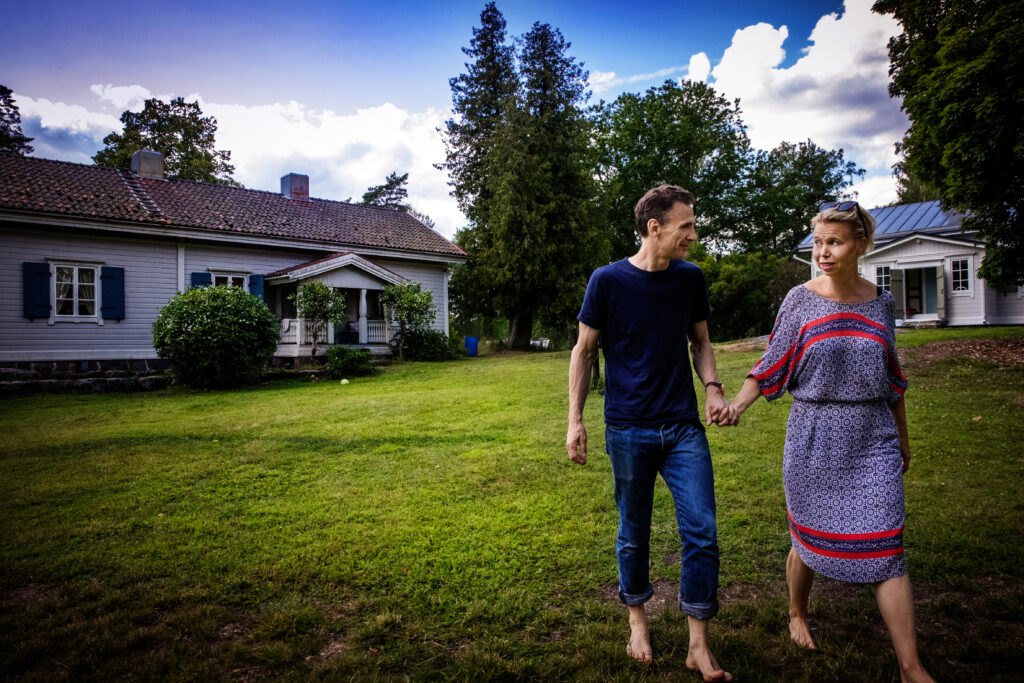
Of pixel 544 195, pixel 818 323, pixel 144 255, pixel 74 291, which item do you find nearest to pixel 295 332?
pixel 144 255

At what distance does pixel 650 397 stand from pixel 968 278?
23780 millimetres

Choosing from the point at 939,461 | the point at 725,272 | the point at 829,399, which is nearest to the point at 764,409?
the point at 939,461

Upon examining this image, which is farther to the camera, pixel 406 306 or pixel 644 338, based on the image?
pixel 406 306

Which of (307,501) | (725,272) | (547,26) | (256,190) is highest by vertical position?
(547,26)

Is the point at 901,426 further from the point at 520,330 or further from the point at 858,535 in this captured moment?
the point at 520,330

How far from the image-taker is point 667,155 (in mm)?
35969

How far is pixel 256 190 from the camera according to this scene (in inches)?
829

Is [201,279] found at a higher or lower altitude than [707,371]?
higher

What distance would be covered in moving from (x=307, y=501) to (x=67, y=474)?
295 centimetres

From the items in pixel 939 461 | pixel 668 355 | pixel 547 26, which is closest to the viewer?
pixel 668 355

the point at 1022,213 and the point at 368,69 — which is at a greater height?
the point at 368,69

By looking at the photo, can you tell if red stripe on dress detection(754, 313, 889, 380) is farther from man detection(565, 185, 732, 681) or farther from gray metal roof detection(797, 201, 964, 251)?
gray metal roof detection(797, 201, 964, 251)

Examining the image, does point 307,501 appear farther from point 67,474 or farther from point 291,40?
point 291,40

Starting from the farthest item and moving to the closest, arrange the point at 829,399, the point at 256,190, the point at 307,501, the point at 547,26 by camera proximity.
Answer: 1. the point at 547,26
2. the point at 256,190
3. the point at 307,501
4. the point at 829,399
